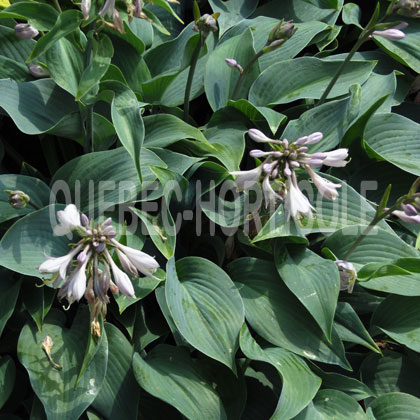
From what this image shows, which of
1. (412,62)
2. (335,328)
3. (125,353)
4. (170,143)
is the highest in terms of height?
(412,62)

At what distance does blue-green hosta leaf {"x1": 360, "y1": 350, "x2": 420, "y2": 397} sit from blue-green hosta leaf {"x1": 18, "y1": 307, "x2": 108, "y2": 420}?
3.05 feet

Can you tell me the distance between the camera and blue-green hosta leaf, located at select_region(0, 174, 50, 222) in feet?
6.31

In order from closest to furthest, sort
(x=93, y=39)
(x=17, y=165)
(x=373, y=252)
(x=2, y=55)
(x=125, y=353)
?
(x=93, y=39), (x=125, y=353), (x=373, y=252), (x=2, y=55), (x=17, y=165)

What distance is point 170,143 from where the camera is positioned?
2086 millimetres

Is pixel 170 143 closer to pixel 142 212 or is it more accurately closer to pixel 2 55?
pixel 142 212

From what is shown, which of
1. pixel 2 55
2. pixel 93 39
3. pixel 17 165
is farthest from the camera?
pixel 17 165

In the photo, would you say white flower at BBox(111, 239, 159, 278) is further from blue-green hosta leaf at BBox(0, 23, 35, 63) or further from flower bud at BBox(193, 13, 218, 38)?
blue-green hosta leaf at BBox(0, 23, 35, 63)

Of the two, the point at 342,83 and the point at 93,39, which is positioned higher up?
the point at 93,39

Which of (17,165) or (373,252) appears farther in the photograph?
(17,165)

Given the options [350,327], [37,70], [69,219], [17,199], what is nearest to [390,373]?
[350,327]

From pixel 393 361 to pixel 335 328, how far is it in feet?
0.95

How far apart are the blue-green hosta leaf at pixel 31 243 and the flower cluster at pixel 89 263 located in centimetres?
29

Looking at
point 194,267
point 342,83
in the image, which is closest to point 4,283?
point 194,267

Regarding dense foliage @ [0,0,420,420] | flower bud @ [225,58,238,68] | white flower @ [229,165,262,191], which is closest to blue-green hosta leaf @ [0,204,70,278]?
dense foliage @ [0,0,420,420]
